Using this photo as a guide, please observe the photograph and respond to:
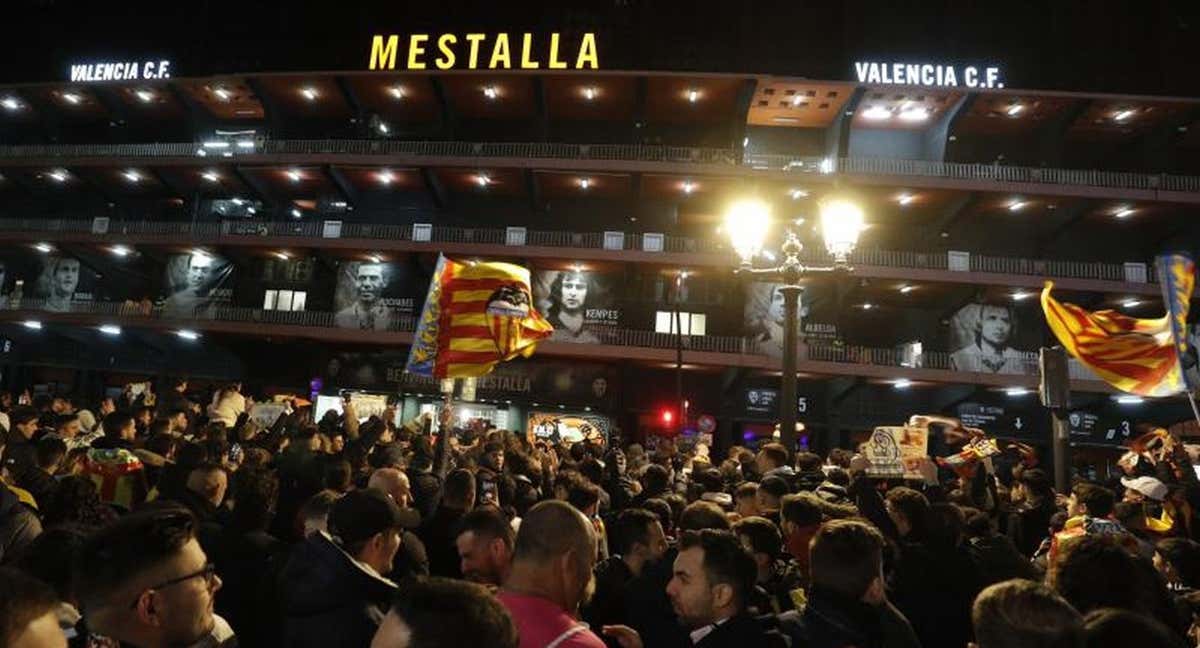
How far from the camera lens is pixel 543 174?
1162 inches

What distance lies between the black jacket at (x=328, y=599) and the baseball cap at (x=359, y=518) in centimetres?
15

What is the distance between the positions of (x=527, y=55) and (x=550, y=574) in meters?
30.0

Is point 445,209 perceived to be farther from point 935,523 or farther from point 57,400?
point 935,523

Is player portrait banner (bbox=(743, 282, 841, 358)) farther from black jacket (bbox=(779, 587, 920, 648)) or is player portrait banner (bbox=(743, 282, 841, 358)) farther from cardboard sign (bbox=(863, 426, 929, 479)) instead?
black jacket (bbox=(779, 587, 920, 648))

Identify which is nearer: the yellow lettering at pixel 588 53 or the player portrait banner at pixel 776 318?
the player portrait banner at pixel 776 318

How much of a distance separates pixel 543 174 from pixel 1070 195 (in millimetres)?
21490

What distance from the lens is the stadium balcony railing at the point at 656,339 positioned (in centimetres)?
2652

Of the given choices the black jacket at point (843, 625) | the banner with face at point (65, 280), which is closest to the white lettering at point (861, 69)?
the black jacket at point (843, 625)

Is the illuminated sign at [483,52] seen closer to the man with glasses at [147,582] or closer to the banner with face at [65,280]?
the banner with face at [65,280]

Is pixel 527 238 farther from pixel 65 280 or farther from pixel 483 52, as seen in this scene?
pixel 65 280

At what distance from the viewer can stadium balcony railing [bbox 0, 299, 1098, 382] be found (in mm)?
26516

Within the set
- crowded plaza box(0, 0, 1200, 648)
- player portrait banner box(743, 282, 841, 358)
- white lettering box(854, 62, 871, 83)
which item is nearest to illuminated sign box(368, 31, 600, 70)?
crowded plaza box(0, 0, 1200, 648)

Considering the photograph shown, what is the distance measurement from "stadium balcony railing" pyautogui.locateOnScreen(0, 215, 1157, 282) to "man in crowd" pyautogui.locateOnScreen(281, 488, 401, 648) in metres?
24.4

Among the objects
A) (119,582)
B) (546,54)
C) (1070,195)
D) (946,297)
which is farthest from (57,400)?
(1070,195)
